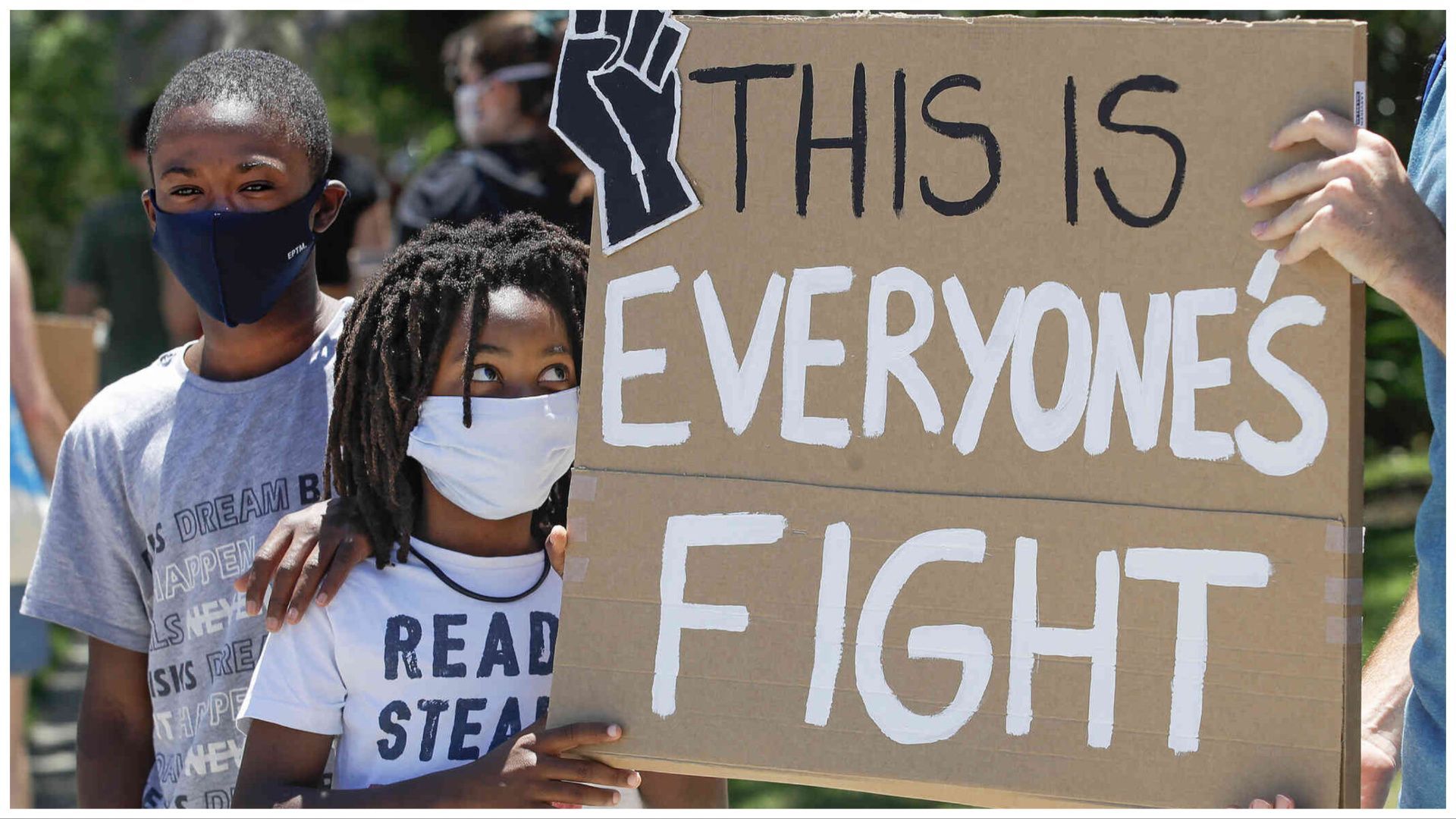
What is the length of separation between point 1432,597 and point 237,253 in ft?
5.89

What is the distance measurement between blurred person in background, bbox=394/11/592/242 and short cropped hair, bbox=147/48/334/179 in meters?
1.44

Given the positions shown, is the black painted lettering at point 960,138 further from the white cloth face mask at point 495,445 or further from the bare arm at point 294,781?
the bare arm at point 294,781

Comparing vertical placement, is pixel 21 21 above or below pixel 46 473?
above

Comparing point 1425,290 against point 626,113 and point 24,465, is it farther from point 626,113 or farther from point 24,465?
point 24,465

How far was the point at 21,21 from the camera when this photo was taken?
14.9 meters

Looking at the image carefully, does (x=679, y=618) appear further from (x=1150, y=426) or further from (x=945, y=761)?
(x=1150, y=426)

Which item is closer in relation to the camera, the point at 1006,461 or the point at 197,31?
the point at 1006,461

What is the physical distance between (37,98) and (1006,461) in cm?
1565

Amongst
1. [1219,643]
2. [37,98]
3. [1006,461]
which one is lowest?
[1219,643]

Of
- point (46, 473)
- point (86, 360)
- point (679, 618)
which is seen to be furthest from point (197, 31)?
point (679, 618)

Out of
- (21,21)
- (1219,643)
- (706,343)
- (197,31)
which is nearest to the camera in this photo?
(1219,643)

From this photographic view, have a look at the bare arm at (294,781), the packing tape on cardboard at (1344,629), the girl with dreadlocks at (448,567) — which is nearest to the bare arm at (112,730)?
the girl with dreadlocks at (448,567)

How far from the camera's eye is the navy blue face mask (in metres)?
2.25

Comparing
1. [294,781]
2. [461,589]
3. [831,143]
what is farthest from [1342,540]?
[294,781]
